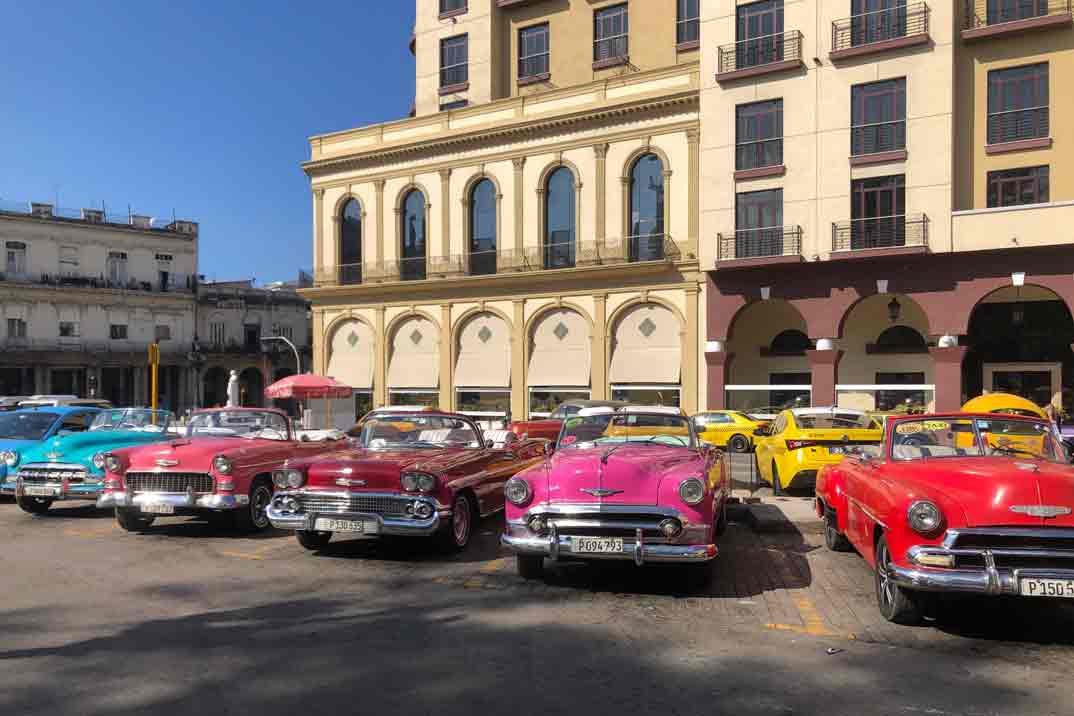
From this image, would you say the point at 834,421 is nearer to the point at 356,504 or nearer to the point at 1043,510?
the point at 1043,510

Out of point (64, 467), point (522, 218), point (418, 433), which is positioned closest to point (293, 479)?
point (418, 433)

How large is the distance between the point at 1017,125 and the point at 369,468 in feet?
75.1

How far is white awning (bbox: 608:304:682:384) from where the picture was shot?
28.6 m

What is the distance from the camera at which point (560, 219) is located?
30844 mm

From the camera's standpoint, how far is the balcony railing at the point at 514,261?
28.9 m

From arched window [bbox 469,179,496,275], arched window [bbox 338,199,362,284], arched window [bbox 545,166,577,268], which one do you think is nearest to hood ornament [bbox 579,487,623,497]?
arched window [bbox 545,166,577,268]

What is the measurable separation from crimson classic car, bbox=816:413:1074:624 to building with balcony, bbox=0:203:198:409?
53.8 metres

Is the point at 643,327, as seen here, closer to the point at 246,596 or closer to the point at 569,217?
the point at 569,217

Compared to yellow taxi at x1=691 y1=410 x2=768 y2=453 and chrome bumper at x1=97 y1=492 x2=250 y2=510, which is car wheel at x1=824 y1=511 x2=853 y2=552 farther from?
yellow taxi at x1=691 y1=410 x2=768 y2=453

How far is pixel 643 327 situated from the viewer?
29125 millimetres

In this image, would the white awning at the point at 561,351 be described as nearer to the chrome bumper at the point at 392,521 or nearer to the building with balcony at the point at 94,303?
the chrome bumper at the point at 392,521

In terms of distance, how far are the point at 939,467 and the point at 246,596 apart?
18.1 ft

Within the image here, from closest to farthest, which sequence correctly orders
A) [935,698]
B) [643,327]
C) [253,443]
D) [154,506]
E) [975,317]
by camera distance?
[935,698] < [154,506] < [253,443] < [975,317] < [643,327]

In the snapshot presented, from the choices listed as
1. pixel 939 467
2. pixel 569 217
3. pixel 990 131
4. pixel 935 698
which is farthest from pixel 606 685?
pixel 569 217
